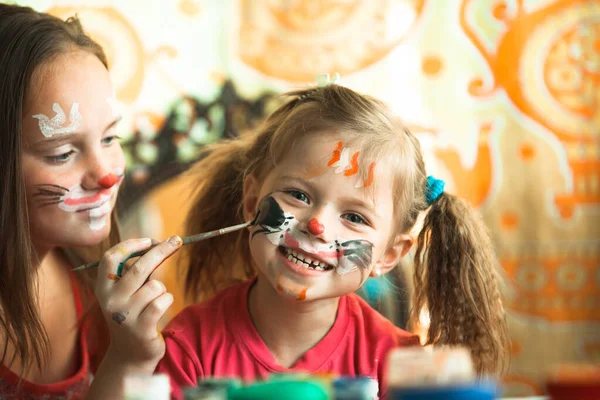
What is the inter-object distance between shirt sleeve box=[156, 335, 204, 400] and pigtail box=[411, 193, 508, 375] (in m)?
0.43

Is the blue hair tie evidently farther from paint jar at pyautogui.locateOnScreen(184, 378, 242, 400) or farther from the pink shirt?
paint jar at pyautogui.locateOnScreen(184, 378, 242, 400)

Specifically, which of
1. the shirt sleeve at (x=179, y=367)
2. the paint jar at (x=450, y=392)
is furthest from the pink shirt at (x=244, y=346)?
the paint jar at (x=450, y=392)

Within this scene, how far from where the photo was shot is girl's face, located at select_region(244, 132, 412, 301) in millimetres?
1157

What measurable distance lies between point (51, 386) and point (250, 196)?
19.6 inches

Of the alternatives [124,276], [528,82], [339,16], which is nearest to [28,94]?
[124,276]

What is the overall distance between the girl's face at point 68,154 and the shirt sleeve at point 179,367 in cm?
24

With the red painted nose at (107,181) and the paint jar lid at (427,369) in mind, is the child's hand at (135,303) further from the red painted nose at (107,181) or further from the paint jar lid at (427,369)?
the paint jar lid at (427,369)

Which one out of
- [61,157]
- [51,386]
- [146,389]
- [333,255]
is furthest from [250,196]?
[146,389]

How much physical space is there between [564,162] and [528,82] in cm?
28

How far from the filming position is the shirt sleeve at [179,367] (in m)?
1.17

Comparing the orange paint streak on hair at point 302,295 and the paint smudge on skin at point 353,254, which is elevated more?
the paint smudge on skin at point 353,254

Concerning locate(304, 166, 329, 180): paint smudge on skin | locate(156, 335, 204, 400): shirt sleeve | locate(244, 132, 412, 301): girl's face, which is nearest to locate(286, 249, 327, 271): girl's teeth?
locate(244, 132, 412, 301): girl's face

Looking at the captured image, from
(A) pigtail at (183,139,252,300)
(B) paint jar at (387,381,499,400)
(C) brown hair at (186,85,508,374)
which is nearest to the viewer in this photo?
(B) paint jar at (387,381,499,400)

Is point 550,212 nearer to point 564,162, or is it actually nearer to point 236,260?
point 564,162
